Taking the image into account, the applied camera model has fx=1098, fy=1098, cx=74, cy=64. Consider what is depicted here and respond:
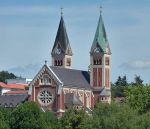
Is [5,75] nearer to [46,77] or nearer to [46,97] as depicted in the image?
[46,97]

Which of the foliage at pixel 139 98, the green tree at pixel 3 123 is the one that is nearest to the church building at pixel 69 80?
the foliage at pixel 139 98

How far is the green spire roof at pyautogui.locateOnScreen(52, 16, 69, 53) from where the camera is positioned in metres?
140

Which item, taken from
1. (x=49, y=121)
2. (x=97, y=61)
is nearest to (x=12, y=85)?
(x=97, y=61)

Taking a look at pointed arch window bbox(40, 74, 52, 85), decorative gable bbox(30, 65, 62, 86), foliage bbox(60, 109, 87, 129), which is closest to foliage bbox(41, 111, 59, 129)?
foliage bbox(60, 109, 87, 129)

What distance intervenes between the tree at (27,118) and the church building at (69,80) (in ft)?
65.7

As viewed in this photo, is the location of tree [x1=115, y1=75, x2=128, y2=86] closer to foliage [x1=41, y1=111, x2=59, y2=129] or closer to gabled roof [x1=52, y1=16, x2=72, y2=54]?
gabled roof [x1=52, y1=16, x2=72, y2=54]

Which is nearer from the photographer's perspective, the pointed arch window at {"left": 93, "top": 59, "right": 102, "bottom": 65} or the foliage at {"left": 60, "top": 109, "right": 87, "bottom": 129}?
the foliage at {"left": 60, "top": 109, "right": 87, "bottom": 129}

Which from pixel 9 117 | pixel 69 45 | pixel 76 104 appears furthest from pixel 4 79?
pixel 9 117

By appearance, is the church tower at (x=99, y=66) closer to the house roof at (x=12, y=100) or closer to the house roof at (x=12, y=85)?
the house roof at (x=12, y=100)

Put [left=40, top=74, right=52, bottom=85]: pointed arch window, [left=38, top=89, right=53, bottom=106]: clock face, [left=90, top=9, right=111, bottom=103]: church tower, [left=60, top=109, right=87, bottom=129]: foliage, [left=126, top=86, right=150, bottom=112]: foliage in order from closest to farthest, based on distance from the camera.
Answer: [left=60, top=109, right=87, bottom=129]: foliage, [left=126, top=86, right=150, bottom=112]: foliage, [left=40, top=74, right=52, bottom=85]: pointed arch window, [left=38, top=89, right=53, bottom=106]: clock face, [left=90, top=9, right=111, bottom=103]: church tower

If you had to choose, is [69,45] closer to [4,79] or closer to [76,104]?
[76,104]

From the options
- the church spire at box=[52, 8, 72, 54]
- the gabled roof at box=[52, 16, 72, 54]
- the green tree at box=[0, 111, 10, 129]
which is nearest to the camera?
the green tree at box=[0, 111, 10, 129]

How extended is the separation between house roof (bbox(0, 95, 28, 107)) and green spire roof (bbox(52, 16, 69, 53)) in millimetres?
9341

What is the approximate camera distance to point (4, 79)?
607ft
